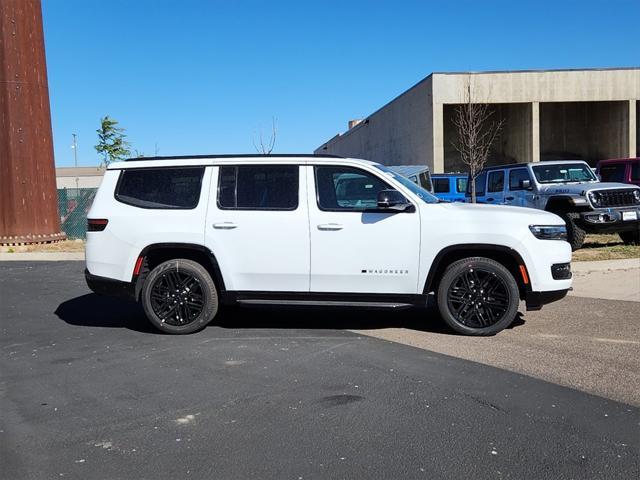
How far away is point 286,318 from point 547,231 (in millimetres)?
3238

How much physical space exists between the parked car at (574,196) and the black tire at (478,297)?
7132 millimetres

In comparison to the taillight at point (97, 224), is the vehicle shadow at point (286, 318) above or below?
below

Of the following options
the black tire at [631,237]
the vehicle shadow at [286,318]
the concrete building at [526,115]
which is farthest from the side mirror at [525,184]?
the concrete building at [526,115]

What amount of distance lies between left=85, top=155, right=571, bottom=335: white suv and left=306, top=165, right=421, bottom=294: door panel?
0.01m

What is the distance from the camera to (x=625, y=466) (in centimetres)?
346

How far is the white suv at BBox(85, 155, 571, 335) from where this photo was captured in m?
6.39

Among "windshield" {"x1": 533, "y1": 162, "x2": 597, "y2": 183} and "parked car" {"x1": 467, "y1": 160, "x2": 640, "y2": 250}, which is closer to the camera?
"parked car" {"x1": 467, "y1": 160, "x2": 640, "y2": 250}

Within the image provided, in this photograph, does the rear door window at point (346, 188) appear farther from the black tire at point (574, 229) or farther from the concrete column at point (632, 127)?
the concrete column at point (632, 127)

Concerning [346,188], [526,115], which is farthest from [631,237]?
[526,115]

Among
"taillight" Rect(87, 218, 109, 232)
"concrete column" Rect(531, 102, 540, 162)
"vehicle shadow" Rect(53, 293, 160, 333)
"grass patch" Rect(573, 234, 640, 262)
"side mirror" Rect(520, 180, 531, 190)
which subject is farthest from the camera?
"concrete column" Rect(531, 102, 540, 162)

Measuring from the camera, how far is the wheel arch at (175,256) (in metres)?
6.69

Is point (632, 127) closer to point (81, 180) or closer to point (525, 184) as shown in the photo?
point (525, 184)

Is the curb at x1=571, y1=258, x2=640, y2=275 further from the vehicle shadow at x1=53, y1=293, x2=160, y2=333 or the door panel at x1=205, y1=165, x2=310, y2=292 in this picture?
A: the vehicle shadow at x1=53, y1=293, x2=160, y2=333

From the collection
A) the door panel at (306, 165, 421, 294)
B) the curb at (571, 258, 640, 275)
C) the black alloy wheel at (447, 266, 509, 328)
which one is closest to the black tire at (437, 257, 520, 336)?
the black alloy wheel at (447, 266, 509, 328)
